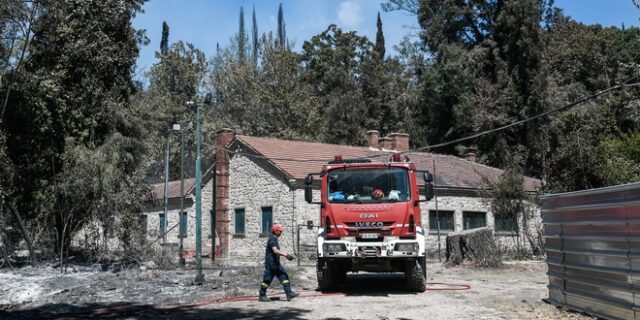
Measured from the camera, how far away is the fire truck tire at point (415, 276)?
553 inches

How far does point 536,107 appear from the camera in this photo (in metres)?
40.9

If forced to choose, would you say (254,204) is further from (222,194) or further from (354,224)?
(354,224)

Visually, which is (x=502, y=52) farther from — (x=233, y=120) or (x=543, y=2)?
(x=233, y=120)

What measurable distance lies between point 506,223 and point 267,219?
11.8 meters

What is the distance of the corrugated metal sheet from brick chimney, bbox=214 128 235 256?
22475mm

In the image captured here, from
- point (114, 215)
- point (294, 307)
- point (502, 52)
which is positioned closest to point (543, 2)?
point (502, 52)

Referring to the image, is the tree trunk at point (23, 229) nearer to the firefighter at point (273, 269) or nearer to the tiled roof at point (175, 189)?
the firefighter at point (273, 269)

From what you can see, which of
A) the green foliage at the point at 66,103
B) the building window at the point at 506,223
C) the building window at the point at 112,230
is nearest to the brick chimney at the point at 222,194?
the green foliage at the point at 66,103

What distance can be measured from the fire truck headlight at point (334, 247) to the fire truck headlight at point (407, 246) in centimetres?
118

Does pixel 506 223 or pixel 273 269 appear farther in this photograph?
pixel 506 223

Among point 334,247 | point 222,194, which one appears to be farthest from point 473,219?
point 334,247

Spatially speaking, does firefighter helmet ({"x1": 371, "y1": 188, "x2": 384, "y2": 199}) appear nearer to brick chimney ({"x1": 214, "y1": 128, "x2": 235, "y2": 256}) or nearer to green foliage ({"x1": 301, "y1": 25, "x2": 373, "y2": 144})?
brick chimney ({"x1": 214, "y1": 128, "x2": 235, "y2": 256})

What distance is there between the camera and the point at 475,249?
20.8m

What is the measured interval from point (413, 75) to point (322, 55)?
27.6ft
